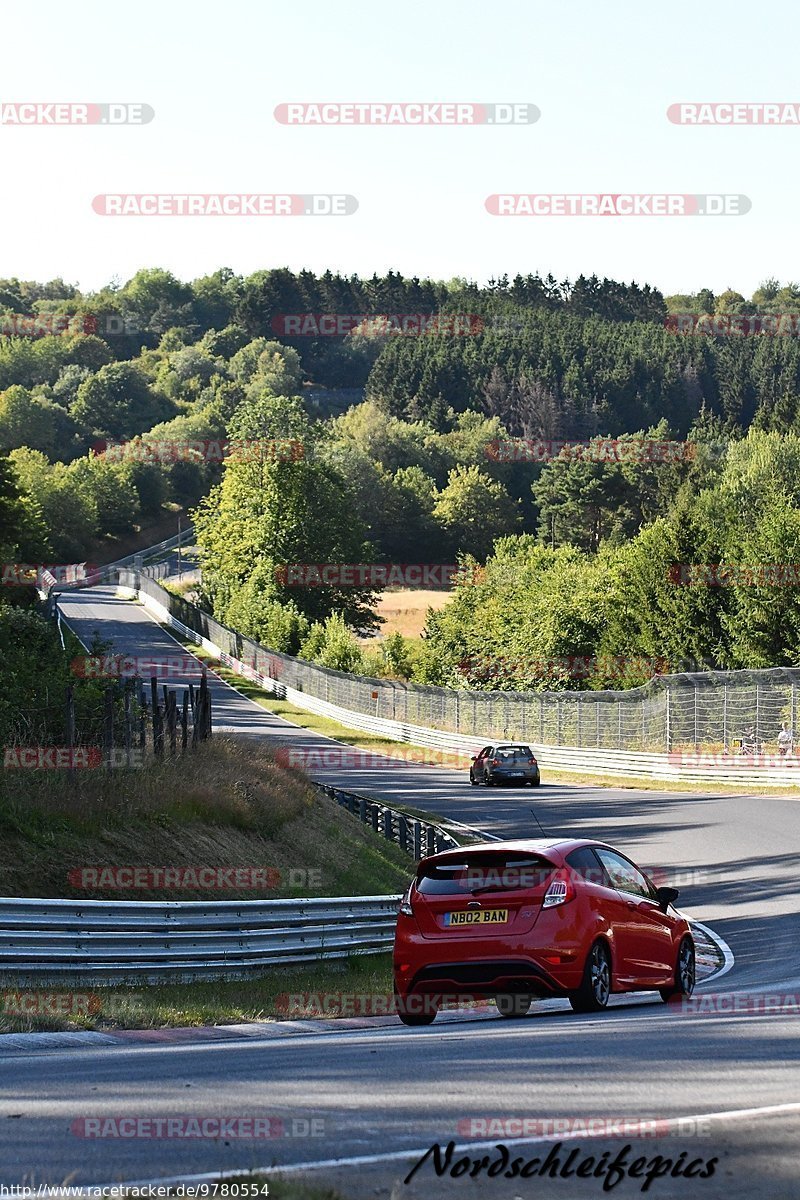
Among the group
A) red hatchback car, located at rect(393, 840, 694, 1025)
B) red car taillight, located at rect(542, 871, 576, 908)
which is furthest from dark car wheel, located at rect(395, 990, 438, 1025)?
red car taillight, located at rect(542, 871, 576, 908)

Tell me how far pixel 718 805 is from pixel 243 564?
72096 mm

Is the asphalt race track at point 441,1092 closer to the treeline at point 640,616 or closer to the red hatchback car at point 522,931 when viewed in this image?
the red hatchback car at point 522,931

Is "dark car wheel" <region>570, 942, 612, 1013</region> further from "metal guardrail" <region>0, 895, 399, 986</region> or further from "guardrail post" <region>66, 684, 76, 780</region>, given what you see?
"guardrail post" <region>66, 684, 76, 780</region>

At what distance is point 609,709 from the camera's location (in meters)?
48.9

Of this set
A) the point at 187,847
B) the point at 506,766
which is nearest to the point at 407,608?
the point at 506,766

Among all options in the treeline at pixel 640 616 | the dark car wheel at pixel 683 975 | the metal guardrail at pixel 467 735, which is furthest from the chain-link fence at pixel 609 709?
the dark car wheel at pixel 683 975

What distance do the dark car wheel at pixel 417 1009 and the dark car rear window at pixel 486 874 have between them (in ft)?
2.65

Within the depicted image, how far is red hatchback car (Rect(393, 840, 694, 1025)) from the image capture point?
11.7m

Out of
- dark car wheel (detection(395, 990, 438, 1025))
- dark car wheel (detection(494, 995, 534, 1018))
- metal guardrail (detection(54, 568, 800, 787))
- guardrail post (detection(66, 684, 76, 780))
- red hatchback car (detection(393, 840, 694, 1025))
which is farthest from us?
metal guardrail (detection(54, 568, 800, 787))

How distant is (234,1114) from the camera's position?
6.71 meters

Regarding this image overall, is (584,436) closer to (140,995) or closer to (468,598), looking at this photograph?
(468,598)

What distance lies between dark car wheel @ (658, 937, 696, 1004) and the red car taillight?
5.92 ft

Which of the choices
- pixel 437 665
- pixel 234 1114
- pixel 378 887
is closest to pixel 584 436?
pixel 437 665

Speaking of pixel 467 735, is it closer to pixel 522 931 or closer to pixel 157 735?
pixel 157 735
